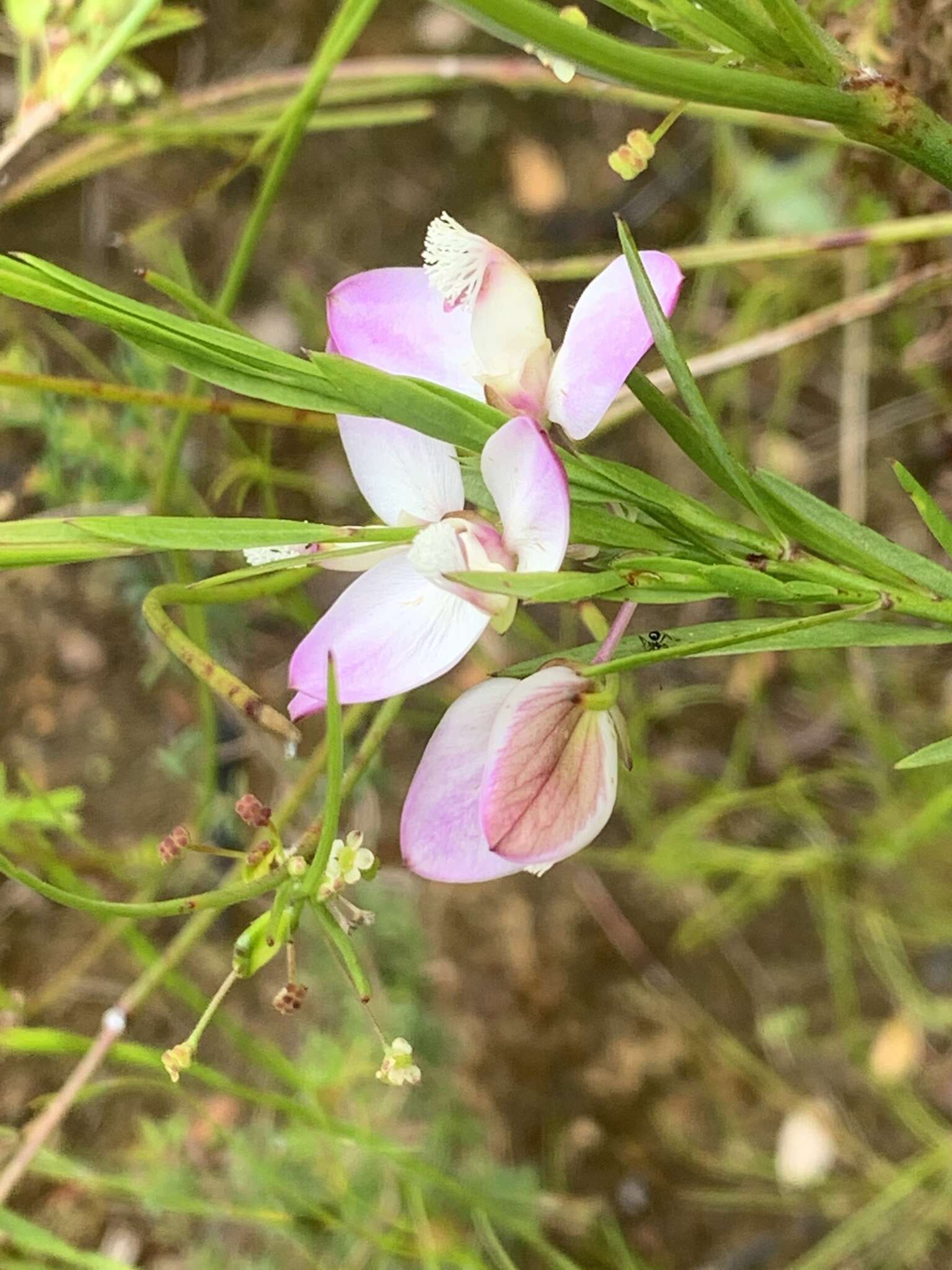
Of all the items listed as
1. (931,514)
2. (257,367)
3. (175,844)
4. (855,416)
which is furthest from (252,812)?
(855,416)

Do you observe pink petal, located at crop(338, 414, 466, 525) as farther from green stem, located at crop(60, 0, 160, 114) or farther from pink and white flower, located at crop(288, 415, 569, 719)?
green stem, located at crop(60, 0, 160, 114)

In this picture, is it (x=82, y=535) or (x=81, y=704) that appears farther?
A: (x=81, y=704)

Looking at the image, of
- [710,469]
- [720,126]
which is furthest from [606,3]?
[720,126]

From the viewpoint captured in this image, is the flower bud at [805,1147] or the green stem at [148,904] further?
the flower bud at [805,1147]

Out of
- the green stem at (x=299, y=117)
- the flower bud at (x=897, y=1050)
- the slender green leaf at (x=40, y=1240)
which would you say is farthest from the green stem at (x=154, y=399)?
the flower bud at (x=897, y=1050)

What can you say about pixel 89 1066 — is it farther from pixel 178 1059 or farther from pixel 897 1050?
pixel 897 1050

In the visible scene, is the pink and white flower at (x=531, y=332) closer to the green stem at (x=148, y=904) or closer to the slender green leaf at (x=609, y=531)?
the slender green leaf at (x=609, y=531)

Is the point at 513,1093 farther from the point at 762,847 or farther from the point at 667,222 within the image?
the point at 667,222

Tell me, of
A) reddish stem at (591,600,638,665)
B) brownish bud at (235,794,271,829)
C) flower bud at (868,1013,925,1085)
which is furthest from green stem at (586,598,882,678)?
flower bud at (868,1013,925,1085)
